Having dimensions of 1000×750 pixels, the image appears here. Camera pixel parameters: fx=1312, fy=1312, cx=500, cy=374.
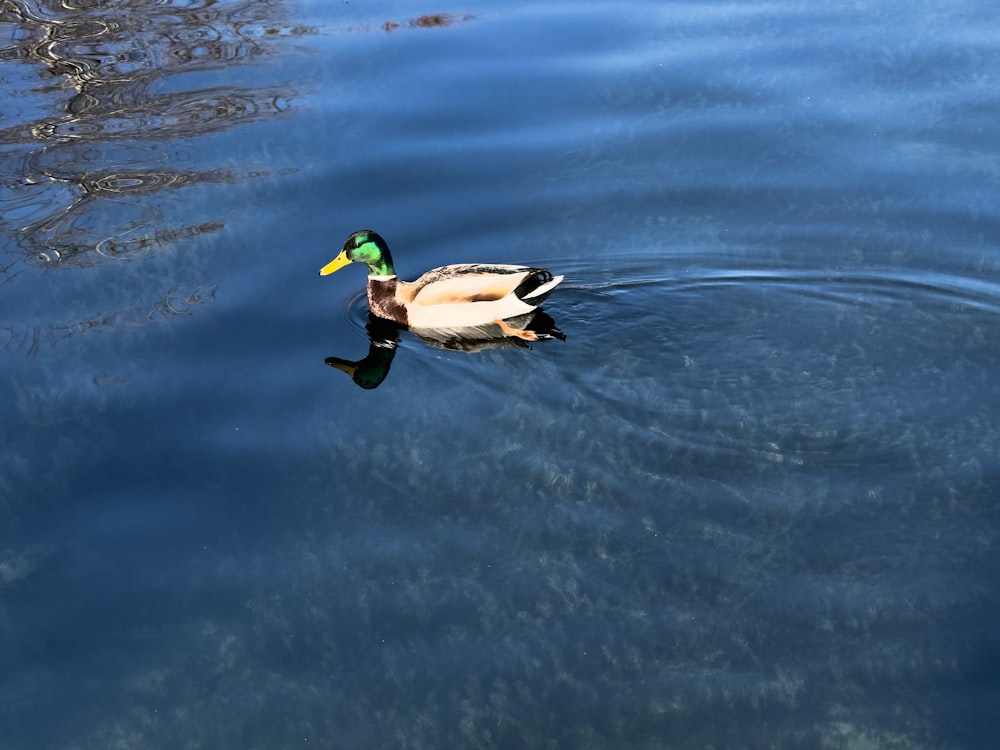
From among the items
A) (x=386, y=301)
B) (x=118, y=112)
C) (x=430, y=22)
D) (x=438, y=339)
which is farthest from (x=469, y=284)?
(x=430, y=22)

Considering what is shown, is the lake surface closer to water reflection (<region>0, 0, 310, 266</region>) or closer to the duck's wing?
water reflection (<region>0, 0, 310, 266</region>)

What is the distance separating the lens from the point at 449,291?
8.19 meters

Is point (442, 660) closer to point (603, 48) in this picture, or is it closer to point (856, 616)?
point (856, 616)

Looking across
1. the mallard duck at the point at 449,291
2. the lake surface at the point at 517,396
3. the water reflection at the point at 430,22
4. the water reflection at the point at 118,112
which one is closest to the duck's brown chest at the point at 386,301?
the mallard duck at the point at 449,291

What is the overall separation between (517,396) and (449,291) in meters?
1.22

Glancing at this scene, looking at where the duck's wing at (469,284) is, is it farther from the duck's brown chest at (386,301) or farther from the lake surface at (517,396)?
the lake surface at (517,396)

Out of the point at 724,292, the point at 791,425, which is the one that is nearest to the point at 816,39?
the point at 724,292

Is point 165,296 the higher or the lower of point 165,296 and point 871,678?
the higher

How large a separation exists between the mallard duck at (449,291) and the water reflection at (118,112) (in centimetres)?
127

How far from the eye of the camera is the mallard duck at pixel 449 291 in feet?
26.3

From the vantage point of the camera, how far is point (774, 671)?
538 centimetres

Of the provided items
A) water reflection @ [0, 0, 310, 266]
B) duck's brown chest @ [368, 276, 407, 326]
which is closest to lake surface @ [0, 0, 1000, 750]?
water reflection @ [0, 0, 310, 266]

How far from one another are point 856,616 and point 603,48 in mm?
6822

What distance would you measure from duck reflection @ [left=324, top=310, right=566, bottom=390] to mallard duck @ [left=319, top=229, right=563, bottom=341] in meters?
0.04
